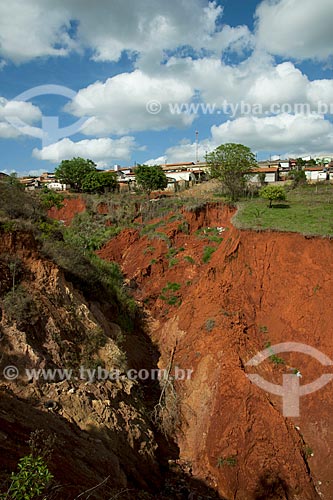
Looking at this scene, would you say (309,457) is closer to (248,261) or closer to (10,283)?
(248,261)

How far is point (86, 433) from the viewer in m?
8.13

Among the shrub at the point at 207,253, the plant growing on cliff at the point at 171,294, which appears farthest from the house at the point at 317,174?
the plant growing on cliff at the point at 171,294

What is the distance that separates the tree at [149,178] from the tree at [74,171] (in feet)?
28.4

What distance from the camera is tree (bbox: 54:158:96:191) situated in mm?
46250

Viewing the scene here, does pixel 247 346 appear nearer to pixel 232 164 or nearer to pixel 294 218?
pixel 294 218

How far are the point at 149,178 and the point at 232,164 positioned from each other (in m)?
13.9

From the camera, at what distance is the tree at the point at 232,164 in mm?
31047

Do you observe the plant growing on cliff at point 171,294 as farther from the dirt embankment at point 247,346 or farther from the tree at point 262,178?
the tree at point 262,178

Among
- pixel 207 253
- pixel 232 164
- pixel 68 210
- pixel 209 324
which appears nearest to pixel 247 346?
pixel 209 324

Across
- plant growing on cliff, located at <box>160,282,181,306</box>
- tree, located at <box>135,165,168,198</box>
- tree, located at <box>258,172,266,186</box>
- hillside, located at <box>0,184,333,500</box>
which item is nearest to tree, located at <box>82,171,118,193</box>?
tree, located at <box>135,165,168,198</box>

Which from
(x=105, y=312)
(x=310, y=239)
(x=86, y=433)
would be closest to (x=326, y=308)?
(x=310, y=239)

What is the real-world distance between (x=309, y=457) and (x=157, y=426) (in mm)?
5077

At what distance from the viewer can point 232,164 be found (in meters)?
31.2

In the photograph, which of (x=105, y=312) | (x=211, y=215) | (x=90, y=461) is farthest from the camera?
(x=211, y=215)
